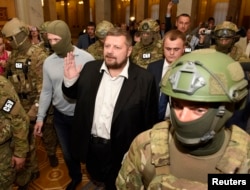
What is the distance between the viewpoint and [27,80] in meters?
3.06

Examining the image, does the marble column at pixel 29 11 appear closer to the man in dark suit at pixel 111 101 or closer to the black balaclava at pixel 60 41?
the black balaclava at pixel 60 41

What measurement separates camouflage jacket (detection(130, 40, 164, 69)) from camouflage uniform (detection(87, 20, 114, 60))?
2.09ft

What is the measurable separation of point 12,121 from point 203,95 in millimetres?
1465

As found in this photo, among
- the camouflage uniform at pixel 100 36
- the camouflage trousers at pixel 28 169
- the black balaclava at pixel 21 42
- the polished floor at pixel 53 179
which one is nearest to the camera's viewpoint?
the camouflage trousers at pixel 28 169

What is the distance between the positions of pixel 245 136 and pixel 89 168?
1.53 metres

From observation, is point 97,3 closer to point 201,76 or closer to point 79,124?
point 79,124

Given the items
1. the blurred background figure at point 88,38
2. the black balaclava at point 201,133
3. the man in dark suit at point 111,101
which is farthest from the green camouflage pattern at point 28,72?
the blurred background figure at point 88,38

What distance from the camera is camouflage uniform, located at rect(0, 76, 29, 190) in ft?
5.75

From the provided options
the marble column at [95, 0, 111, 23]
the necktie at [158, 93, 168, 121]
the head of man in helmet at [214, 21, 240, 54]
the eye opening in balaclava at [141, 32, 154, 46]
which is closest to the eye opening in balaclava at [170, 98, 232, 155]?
the necktie at [158, 93, 168, 121]

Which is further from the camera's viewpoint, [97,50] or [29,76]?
[97,50]

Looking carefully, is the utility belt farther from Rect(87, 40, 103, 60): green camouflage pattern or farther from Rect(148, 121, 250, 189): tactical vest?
Rect(87, 40, 103, 60): green camouflage pattern

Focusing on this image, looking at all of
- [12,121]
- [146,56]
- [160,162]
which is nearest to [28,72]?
[12,121]

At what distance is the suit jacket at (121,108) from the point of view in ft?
6.21

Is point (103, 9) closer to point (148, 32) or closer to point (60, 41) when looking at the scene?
point (148, 32)
